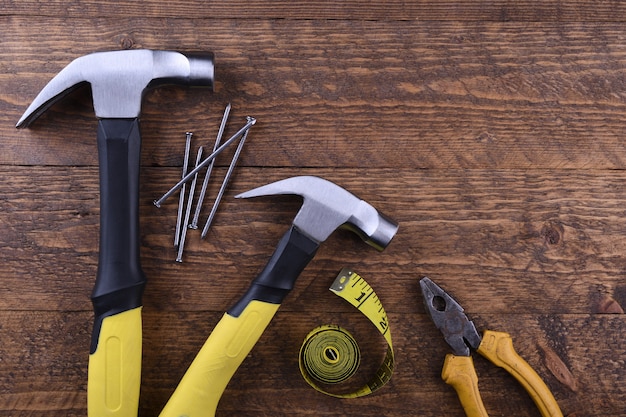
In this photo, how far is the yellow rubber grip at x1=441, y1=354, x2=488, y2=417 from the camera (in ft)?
4.08

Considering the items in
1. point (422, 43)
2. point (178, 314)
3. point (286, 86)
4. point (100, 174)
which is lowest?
point (178, 314)

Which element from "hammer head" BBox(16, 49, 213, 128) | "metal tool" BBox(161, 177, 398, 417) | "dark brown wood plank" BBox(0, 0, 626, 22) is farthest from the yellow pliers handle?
"hammer head" BBox(16, 49, 213, 128)

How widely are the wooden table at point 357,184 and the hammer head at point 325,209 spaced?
0.10m

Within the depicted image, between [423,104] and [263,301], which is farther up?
[423,104]

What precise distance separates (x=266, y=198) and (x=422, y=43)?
479 mm

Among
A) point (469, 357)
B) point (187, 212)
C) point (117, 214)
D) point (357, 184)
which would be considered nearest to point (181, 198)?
point (187, 212)

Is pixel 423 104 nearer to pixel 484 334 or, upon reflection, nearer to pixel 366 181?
pixel 366 181

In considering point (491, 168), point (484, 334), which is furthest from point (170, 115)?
point (484, 334)

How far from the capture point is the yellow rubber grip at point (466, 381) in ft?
4.08

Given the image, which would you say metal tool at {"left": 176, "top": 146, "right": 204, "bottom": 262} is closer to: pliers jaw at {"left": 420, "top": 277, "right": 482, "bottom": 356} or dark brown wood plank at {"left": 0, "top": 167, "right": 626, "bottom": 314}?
dark brown wood plank at {"left": 0, "top": 167, "right": 626, "bottom": 314}

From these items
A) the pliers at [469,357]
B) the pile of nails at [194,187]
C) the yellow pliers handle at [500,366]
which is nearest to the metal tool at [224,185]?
the pile of nails at [194,187]

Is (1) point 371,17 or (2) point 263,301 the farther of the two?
(1) point 371,17

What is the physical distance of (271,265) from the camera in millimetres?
1193

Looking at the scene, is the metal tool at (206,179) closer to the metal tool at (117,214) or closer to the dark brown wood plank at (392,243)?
the dark brown wood plank at (392,243)
